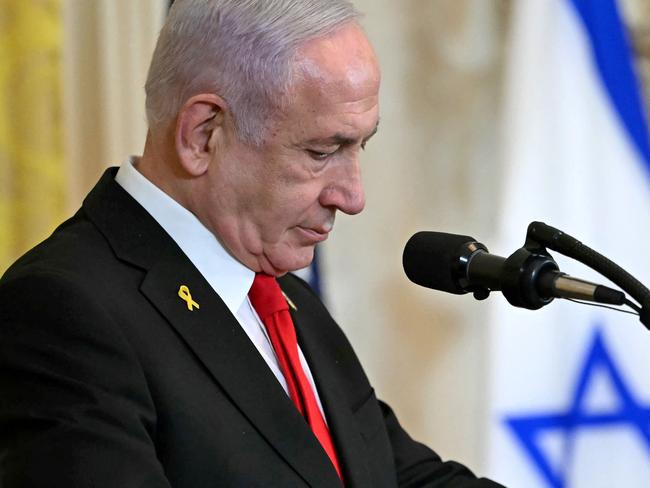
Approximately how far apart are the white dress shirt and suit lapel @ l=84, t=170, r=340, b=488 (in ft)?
0.07

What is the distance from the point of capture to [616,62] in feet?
10.6

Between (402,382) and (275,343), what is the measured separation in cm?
156

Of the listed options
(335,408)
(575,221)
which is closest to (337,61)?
(335,408)

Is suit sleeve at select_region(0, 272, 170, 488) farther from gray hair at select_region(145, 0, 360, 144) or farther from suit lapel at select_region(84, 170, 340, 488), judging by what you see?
gray hair at select_region(145, 0, 360, 144)

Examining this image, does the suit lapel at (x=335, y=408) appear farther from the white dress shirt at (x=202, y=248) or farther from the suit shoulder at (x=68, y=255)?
the suit shoulder at (x=68, y=255)

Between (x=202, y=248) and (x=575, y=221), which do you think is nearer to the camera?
(x=202, y=248)

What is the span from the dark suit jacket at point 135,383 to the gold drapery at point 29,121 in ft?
2.95

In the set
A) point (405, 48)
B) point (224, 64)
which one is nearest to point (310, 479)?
point (224, 64)

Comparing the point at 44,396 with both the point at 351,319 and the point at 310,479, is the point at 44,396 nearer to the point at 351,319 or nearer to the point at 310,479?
the point at 310,479

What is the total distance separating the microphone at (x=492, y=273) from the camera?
52.4 inches

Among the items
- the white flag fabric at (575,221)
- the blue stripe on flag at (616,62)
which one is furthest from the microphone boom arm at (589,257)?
the blue stripe on flag at (616,62)

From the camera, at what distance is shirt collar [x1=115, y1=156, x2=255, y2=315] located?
5.91ft

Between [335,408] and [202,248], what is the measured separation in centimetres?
34

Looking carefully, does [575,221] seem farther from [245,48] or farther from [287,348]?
[245,48]
